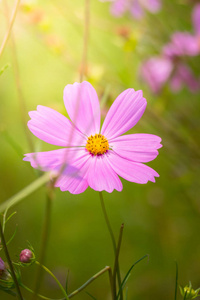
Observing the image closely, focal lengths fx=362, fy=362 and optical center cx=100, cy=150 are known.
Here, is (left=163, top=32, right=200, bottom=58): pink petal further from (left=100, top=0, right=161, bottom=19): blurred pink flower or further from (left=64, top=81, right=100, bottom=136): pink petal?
(left=64, top=81, right=100, bottom=136): pink petal

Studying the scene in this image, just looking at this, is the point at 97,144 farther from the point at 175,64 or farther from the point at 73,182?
the point at 175,64

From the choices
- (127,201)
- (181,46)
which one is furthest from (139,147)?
(127,201)

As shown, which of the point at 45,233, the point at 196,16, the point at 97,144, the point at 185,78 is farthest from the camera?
the point at 185,78

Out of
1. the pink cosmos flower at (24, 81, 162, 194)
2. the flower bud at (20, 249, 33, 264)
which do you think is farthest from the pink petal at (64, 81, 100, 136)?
the flower bud at (20, 249, 33, 264)

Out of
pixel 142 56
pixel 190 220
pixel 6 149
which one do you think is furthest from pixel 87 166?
pixel 6 149

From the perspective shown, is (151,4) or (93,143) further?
(151,4)

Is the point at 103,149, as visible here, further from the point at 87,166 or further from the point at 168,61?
the point at 168,61
